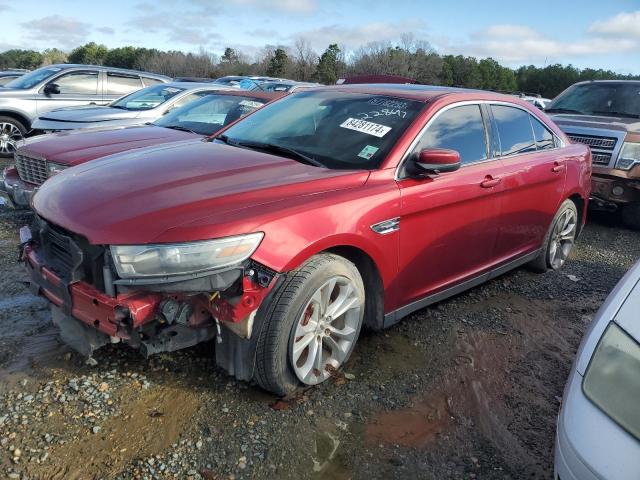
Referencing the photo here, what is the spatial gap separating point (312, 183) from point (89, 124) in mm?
5138

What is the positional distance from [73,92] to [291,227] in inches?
358

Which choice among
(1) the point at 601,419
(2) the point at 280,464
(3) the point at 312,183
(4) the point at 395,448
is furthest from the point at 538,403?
(3) the point at 312,183

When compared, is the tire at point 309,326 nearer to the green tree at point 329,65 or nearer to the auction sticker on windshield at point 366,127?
the auction sticker on windshield at point 366,127

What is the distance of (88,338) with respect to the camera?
8.80 feet

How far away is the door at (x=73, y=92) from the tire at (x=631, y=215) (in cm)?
896

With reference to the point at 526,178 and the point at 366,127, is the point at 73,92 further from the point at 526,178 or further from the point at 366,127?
the point at 526,178

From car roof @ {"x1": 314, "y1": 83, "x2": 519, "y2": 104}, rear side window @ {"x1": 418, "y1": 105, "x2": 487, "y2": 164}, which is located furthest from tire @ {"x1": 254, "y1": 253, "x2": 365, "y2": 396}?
car roof @ {"x1": 314, "y1": 83, "x2": 519, "y2": 104}

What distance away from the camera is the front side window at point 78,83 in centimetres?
992

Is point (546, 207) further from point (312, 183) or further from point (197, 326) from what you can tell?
point (197, 326)

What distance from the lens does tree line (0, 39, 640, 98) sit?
4831cm

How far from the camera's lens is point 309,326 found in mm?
2857

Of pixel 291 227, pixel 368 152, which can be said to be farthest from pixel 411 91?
pixel 291 227

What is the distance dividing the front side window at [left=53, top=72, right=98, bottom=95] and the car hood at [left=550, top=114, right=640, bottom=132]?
8.22 metres

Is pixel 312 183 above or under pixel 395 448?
above
